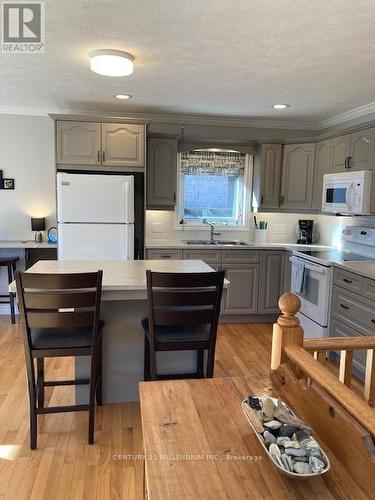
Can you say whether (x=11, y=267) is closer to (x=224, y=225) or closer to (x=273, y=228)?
(x=224, y=225)

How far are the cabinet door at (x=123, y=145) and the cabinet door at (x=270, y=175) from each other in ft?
4.90

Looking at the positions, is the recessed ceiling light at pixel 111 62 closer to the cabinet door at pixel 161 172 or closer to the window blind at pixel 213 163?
the cabinet door at pixel 161 172

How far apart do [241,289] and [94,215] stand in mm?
1841

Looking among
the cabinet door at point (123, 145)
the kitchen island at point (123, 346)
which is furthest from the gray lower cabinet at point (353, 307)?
the cabinet door at point (123, 145)

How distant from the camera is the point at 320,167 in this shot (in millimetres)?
4328

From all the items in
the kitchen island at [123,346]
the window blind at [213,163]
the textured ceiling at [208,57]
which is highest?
the textured ceiling at [208,57]

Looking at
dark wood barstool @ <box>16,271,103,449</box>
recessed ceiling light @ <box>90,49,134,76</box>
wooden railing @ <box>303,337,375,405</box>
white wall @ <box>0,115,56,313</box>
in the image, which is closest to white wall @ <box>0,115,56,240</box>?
white wall @ <box>0,115,56,313</box>

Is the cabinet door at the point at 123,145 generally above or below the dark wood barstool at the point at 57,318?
above

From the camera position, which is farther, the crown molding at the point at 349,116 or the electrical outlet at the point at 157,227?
the electrical outlet at the point at 157,227

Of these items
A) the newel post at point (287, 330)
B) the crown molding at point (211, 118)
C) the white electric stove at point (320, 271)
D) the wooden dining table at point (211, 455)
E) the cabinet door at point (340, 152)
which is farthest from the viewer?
the crown molding at point (211, 118)

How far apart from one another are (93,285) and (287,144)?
3.39 m

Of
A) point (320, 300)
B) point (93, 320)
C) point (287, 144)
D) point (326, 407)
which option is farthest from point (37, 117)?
point (326, 407)

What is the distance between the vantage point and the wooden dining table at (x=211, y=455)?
0.84 m

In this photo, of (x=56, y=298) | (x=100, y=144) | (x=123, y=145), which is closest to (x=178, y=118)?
(x=123, y=145)
